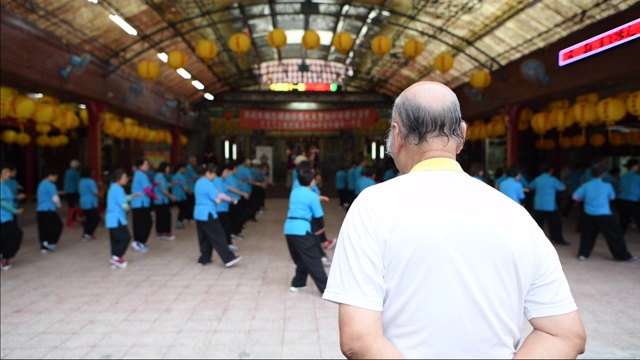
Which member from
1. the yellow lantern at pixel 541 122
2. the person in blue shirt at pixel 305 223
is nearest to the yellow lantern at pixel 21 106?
the person in blue shirt at pixel 305 223

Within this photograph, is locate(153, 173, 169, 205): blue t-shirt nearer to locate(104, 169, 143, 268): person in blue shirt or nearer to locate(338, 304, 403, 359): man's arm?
locate(104, 169, 143, 268): person in blue shirt

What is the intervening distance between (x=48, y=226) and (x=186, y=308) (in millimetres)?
4202

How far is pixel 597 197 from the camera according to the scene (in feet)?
20.5

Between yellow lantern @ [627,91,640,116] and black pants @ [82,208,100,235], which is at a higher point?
yellow lantern @ [627,91,640,116]

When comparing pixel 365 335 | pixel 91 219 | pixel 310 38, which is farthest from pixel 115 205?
pixel 365 335

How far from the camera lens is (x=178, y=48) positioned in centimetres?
1290

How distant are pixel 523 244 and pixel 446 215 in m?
0.18

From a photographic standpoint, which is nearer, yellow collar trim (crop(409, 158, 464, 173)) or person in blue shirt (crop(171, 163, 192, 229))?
yellow collar trim (crop(409, 158, 464, 173))

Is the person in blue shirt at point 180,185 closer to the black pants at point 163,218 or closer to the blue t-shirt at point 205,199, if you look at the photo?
the black pants at point 163,218

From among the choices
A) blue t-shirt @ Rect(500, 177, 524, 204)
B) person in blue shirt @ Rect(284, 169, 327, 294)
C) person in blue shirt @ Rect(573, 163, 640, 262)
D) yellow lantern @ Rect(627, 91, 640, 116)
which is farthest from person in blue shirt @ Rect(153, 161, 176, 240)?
yellow lantern @ Rect(627, 91, 640, 116)

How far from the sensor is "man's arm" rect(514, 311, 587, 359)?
1041 millimetres

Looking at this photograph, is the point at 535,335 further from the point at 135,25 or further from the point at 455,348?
the point at 135,25

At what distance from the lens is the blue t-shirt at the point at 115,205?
6.41 metres

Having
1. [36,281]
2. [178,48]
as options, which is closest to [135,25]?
[178,48]
